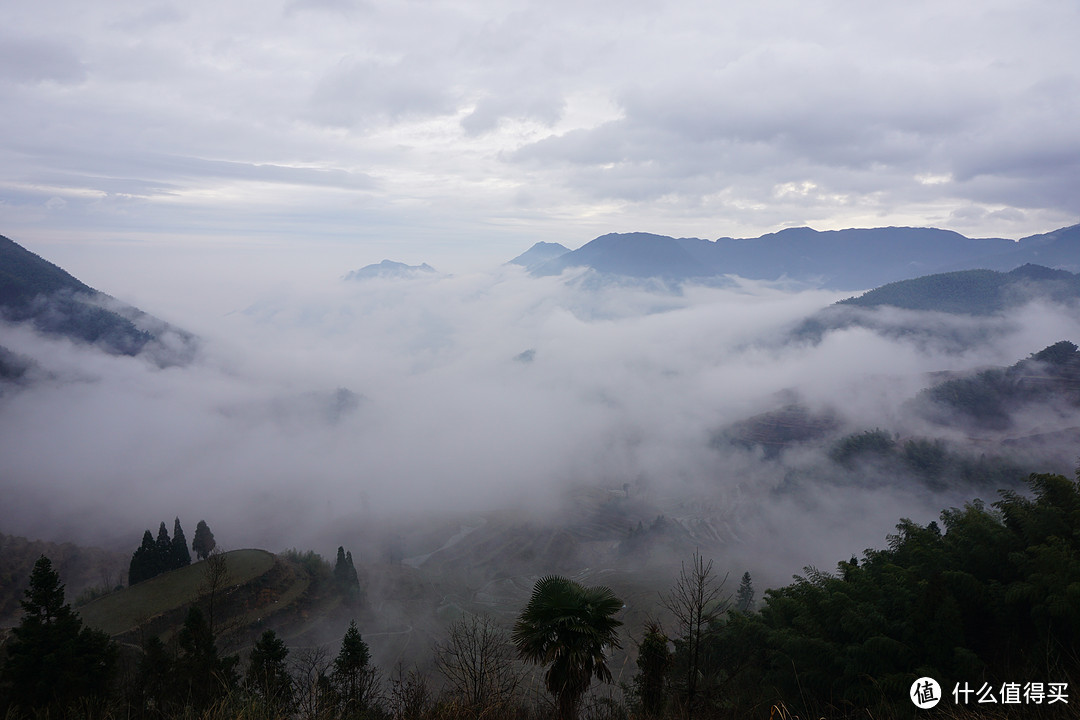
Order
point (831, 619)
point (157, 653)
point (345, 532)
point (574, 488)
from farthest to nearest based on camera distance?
→ 1. point (574, 488)
2. point (345, 532)
3. point (157, 653)
4. point (831, 619)

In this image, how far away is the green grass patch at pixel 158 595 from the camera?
48281 millimetres

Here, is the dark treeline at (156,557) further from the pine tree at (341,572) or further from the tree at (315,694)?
the tree at (315,694)

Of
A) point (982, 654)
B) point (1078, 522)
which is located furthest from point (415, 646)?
point (1078, 522)

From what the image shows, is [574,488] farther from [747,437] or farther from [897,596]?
[897,596]

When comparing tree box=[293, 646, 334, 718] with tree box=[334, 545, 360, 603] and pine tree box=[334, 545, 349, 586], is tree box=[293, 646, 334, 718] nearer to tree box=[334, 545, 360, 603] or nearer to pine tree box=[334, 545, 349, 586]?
tree box=[334, 545, 360, 603]

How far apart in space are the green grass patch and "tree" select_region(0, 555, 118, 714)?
24122 millimetres

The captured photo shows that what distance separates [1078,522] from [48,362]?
243 m

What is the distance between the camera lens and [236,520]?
111125 millimetres

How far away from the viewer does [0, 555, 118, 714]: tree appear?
70.2 feet

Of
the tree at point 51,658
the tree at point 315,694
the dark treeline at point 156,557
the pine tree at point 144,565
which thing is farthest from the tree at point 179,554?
the tree at point 51,658

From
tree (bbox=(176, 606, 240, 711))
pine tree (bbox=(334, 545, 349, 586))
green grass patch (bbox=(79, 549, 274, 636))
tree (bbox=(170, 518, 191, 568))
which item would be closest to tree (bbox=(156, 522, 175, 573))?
tree (bbox=(170, 518, 191, 568))

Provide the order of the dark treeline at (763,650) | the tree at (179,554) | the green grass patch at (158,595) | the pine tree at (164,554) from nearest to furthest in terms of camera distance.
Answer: the dark treeline at (763,650)
the green grass patch at (158,595)
the pine tree at (164,554)
the tree at (179,554)

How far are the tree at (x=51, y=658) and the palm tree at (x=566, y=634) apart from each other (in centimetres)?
1995

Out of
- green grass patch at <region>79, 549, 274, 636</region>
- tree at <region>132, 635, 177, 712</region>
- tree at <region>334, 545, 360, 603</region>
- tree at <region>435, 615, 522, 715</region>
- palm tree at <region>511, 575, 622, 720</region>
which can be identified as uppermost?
palm tree at <region>511, 575, 622, 720</region>
